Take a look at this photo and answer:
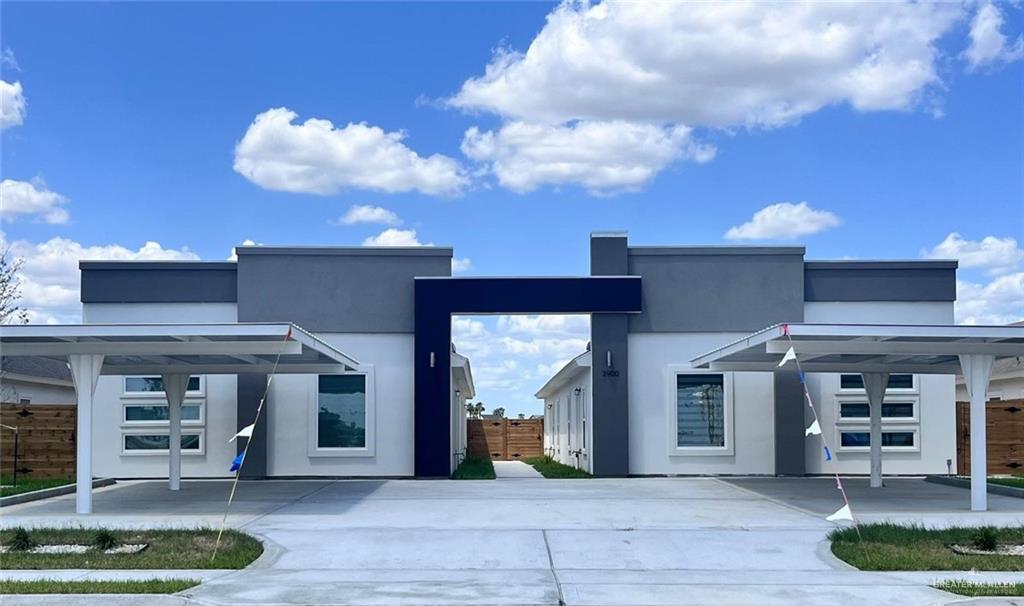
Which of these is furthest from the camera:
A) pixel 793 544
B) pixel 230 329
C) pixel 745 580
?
pixel 230 329

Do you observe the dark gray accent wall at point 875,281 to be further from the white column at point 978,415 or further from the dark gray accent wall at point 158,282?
the dark gray accent wall at point 158,282

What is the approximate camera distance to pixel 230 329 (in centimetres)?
1573

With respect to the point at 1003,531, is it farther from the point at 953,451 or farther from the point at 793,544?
the point at 953,451

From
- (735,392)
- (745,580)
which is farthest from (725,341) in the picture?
(745,580)

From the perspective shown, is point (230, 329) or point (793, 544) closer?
point (793, 544)

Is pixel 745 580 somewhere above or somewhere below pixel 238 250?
below

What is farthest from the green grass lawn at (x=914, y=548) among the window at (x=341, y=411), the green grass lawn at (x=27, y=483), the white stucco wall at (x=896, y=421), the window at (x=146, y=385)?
the window at (x=146, y=385)

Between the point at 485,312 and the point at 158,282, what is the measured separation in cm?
729

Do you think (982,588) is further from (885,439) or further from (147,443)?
(147,443)

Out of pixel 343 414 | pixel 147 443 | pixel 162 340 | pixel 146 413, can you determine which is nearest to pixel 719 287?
pixel 343 414

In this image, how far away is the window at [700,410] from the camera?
957 inches

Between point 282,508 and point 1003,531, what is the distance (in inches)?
407

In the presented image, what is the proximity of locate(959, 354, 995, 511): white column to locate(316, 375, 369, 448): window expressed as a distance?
12.4 meters

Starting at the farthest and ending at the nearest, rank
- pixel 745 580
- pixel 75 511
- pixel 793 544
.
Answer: pixel 75 511, pixel 793 544, pixel 745 580
